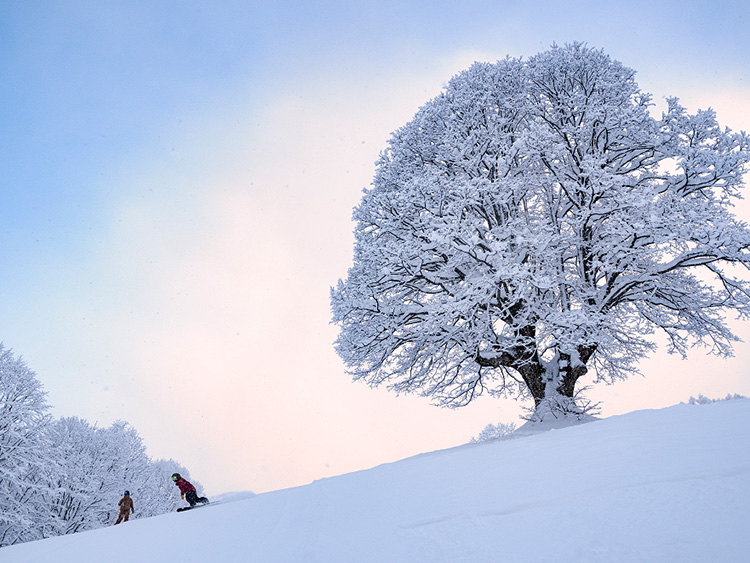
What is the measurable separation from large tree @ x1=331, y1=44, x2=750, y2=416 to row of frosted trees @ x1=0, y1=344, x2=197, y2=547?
57.8 feet

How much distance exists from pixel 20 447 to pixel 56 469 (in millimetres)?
2752

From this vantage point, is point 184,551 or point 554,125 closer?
point 184,551

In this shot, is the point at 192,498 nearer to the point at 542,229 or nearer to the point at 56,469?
the point at 542,229

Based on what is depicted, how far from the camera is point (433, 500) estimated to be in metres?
3.66

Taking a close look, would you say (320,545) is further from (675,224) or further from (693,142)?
(693,142)

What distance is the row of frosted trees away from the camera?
19391mm

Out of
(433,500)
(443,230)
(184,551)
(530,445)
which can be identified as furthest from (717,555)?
(443,230)

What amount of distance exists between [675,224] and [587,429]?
645 centimetres

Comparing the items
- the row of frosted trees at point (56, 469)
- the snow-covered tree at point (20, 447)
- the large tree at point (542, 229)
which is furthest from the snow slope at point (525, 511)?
the row of frosted trees at point (56, 469)

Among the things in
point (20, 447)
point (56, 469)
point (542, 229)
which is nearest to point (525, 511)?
point (542, 229)

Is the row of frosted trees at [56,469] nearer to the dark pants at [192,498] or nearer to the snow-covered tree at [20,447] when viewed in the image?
the snow-covered tree at [20,447]

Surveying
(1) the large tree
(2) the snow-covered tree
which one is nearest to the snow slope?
(1) the large tree

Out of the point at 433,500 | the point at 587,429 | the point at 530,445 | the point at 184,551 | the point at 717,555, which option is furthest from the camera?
the point at 587,429

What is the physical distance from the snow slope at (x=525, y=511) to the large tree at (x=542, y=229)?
5.36 metres
